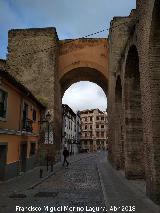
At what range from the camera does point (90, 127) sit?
83438mm

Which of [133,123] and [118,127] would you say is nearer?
[133,123]

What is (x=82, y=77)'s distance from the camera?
94.4ft

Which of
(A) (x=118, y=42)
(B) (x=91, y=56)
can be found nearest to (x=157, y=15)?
(A) (x=118, y=42)

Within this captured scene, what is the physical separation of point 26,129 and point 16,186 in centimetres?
565

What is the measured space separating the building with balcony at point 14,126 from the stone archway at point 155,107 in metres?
6.23

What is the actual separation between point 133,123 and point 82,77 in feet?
50.7

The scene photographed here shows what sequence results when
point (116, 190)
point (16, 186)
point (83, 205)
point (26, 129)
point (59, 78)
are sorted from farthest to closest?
point (59, 78) → point (26, 129) → point (16, 186) → point (116, 190) → point (83, 205)

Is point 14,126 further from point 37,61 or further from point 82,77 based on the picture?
point 82,77

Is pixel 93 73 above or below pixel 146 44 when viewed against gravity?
above

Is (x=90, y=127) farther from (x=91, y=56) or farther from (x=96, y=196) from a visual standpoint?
(x=96, y=196)

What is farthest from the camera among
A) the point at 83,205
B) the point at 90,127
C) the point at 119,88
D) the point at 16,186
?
the point at 90,127

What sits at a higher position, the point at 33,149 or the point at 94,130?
the point at 94,130

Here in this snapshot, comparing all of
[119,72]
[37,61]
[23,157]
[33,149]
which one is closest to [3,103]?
[23,157]

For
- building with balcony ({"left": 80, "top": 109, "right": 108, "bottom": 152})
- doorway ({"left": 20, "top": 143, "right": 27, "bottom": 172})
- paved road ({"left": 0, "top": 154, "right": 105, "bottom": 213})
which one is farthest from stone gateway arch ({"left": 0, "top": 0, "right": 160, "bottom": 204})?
building with balcony ({"left": 80, "top": 109, "right": 108, "bottom": 152})
